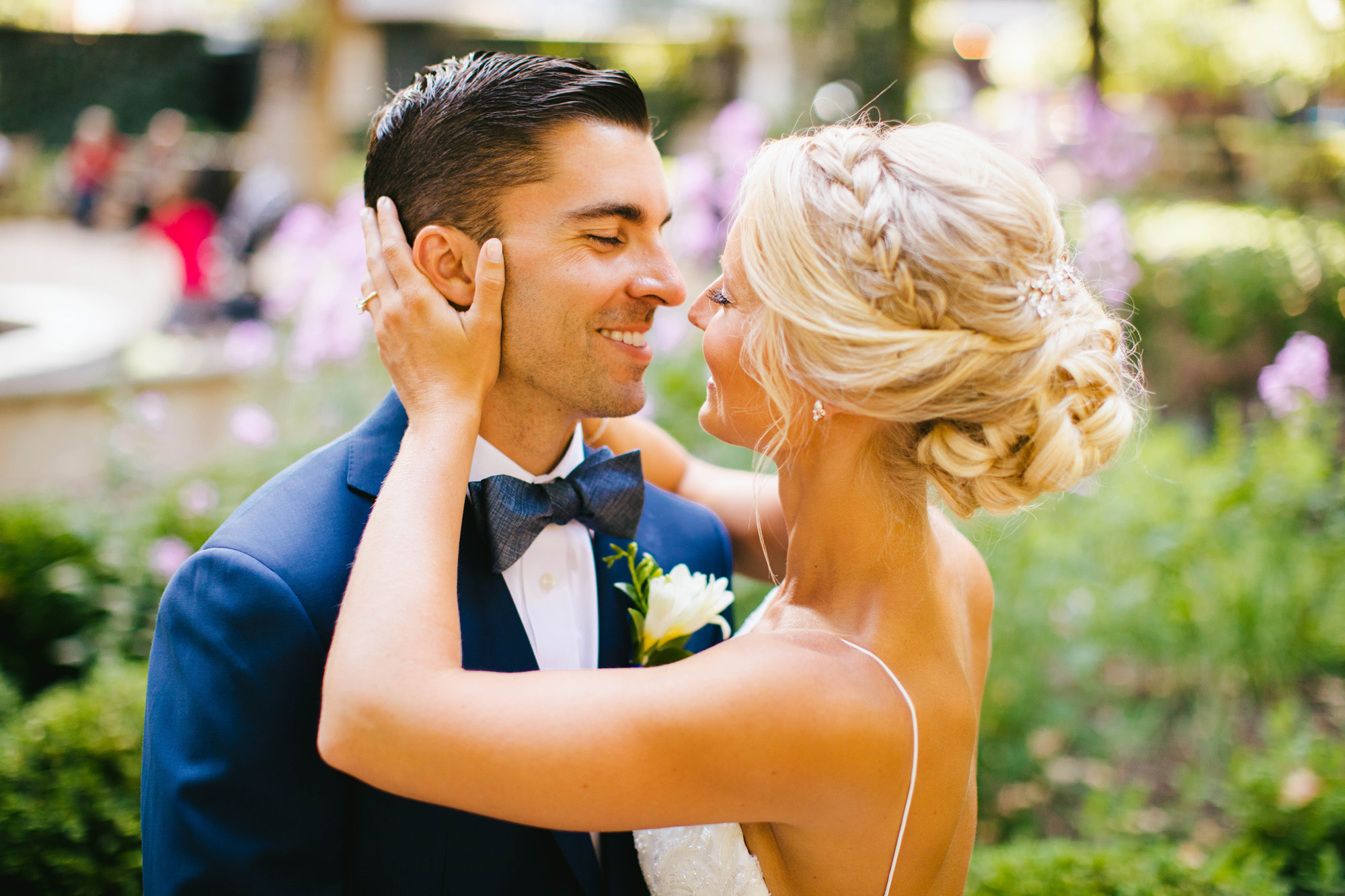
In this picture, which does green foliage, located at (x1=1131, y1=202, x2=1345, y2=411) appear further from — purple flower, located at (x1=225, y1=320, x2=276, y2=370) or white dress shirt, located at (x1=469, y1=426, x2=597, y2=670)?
white dress shirt, located at (x1=469, y1=426, x2=597, y2=670)

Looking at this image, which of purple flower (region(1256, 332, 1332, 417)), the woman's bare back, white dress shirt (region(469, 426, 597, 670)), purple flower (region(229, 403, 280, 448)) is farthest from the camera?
purple flower (region(1256, 332, 1332, 417))

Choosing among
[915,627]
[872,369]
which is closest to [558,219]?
[872,369]

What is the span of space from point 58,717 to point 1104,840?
3.55 meters

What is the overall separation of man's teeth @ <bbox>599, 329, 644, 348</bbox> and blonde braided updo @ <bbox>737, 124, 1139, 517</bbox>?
0.34 m

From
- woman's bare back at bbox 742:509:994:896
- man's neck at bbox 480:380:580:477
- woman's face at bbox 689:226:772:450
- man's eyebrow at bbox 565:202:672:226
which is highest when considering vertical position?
man's eyebrow at bbox 565:202:672:226

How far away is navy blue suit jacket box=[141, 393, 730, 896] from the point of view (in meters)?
1.60

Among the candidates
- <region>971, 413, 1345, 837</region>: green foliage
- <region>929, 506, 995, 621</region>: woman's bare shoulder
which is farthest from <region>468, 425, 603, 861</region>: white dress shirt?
<region>971, 413, 1345, 837</region>: green foliage

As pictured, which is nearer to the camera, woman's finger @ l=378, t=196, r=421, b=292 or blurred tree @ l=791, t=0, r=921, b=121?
woman's finger @ l=378, t=196, r=421, b=292

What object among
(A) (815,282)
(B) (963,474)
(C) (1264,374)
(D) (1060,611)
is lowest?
(D) (1060,611)

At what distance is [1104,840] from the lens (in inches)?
144

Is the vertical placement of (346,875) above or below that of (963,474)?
below

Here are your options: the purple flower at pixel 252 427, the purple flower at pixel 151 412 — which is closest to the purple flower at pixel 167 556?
the purple flower at pixel 252 427

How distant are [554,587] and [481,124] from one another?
95cm

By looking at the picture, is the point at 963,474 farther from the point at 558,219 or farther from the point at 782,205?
the point at 558,219
